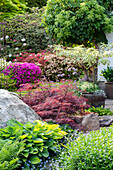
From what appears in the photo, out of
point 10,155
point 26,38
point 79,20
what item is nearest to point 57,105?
point 10,155

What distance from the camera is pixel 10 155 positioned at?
2572mm

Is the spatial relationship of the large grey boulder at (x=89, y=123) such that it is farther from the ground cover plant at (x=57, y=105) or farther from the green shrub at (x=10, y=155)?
the green shrub at (x=10, y=155)

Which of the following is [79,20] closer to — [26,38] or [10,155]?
[26,38]

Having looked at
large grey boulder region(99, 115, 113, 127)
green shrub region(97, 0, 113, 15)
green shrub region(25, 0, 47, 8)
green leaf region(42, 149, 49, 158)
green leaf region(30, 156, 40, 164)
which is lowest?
large grey boulder region(99, 115, 113, 127)

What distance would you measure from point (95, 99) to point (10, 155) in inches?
152

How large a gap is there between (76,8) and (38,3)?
13288 mm

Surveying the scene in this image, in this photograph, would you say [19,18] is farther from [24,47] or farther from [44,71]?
[44,71]

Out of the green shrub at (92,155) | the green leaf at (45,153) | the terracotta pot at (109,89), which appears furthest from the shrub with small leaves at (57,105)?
the terracotta pot at (109,89)

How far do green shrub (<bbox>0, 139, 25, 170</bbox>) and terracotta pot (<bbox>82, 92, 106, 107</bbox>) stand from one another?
11.9ft

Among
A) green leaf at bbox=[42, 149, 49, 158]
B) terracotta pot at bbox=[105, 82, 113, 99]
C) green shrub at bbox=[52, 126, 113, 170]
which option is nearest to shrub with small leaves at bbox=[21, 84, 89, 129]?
green leaf at bbox=[42, 149, 49, 158]

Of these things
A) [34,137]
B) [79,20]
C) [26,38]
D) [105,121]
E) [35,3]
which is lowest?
[105,121]

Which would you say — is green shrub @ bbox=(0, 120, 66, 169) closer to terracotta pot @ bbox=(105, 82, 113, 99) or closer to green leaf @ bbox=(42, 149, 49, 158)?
green leaf @ bbox=(42, 149, 49, 158)

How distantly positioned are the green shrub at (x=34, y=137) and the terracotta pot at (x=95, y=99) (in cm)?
297

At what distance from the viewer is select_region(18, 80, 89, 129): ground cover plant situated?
377 cm
